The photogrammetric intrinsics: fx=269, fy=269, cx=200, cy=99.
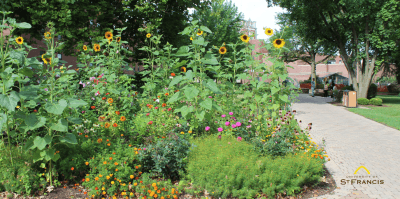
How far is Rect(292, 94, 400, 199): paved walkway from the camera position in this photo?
3.77 metres

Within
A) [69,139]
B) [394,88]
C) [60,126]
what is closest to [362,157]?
[69,139]

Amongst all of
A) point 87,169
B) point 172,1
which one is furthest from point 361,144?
point 172,1

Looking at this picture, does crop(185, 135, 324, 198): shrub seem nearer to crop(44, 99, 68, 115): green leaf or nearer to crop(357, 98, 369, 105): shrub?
crop(44, 99, 68, 115): green leaf

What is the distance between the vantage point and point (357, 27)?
16625 millimetres

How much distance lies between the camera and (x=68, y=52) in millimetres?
11797

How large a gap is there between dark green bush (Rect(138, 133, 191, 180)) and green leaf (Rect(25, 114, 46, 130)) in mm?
1276

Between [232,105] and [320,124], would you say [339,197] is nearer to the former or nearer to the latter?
[232,105]

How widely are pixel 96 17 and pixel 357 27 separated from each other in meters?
15.1

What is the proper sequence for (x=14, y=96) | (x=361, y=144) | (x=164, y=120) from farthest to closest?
(x=361, y=144), (x=164, y=120), (x=14, y=96)

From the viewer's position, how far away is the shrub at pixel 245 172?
336cm

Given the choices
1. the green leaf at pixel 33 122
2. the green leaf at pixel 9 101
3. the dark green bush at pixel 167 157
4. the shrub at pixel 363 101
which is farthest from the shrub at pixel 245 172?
the shrub at pixel 363 101

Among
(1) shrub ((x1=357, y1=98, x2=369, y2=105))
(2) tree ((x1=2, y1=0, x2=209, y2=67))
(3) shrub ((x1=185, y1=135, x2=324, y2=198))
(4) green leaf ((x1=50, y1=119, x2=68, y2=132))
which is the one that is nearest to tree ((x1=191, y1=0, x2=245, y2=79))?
(1) shrub ((x1=357, y1=98, x2=369, y2=105))

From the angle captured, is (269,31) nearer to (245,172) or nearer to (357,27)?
(245,172)

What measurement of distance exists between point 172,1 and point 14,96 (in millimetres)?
10951
